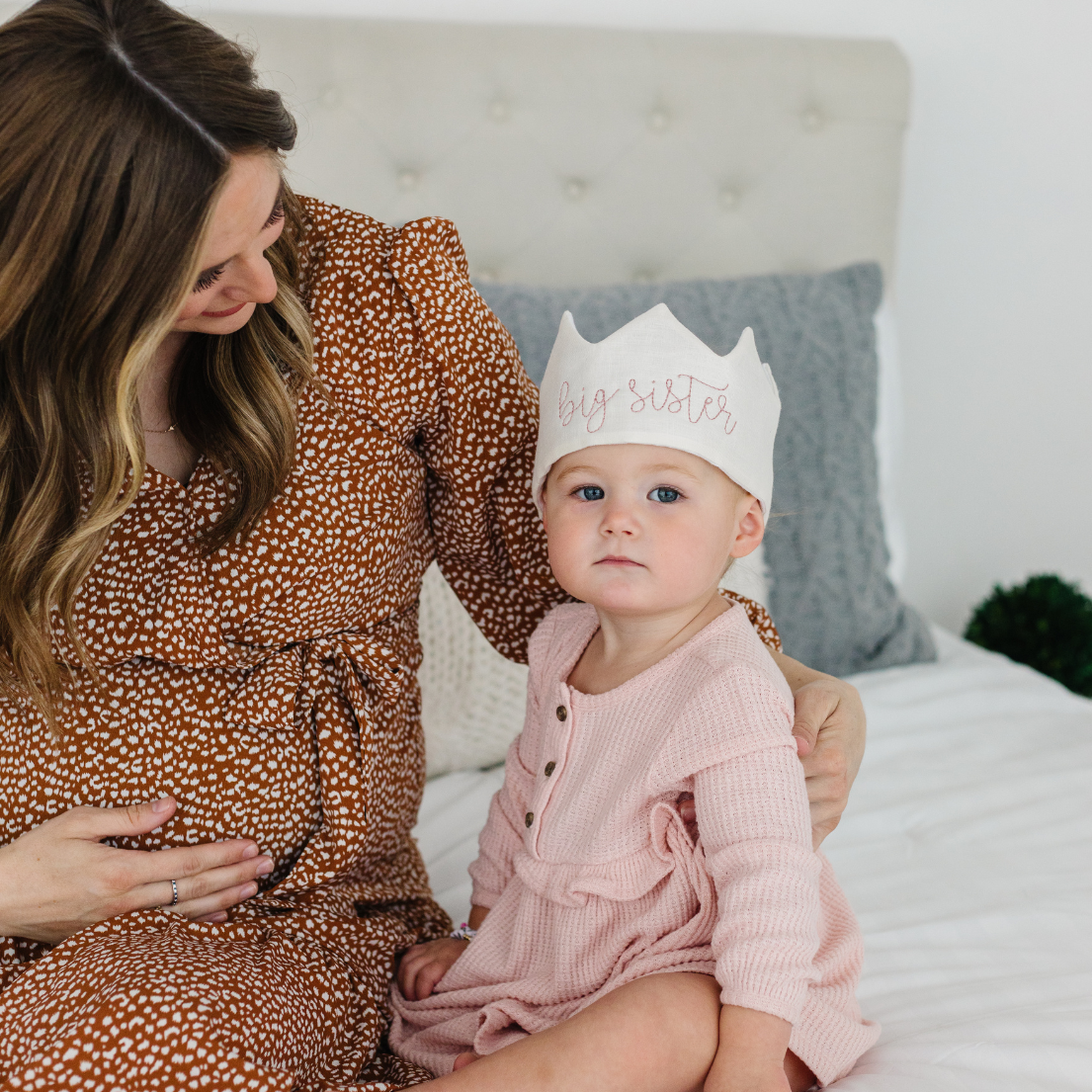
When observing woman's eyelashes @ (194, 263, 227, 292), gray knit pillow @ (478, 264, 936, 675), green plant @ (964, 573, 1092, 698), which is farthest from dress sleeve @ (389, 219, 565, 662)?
green plant @ (964, 573, 1092, 698)

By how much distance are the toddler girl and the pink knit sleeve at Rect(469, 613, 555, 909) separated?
4 centimetres

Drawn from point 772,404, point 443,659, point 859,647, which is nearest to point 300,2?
point 443,659

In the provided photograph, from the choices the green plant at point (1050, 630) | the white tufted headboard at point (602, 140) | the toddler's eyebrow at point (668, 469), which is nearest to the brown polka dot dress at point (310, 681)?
the toddler's eyebrow at point (668, 469)

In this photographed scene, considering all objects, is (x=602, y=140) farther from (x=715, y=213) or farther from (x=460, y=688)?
(x=460, y=688)

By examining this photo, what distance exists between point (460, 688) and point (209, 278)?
822mm

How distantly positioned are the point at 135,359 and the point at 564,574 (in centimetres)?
40

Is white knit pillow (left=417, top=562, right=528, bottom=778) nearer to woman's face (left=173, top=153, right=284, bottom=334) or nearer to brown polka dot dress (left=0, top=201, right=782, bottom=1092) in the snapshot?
brown polka dot dress (left=0, top=201, right=782, bottom=1092)

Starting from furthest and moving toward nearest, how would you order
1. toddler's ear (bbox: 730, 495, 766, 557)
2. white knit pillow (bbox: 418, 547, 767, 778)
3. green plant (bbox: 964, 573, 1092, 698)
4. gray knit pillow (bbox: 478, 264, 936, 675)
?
green plant (bbox: 964, 573, 1092, 698) → gray knit pillow (bbox: 478, 264, 936, 675) → white knit pillow (bbox: 418, 547, 767, 778) → toddler's ear (bbox: 730, 495, 766, 557)

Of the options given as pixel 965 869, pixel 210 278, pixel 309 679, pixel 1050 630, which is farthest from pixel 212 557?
pixel 1050 630

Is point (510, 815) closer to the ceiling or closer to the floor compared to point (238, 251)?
closer to the floor

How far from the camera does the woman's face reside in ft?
2.95

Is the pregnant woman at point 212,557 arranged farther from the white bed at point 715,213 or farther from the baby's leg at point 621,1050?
the white bed at point 715,213

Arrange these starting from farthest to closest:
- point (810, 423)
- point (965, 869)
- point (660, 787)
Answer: point (810, 423), point (965, 869), point (660, 787)

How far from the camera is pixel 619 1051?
2.66ft
